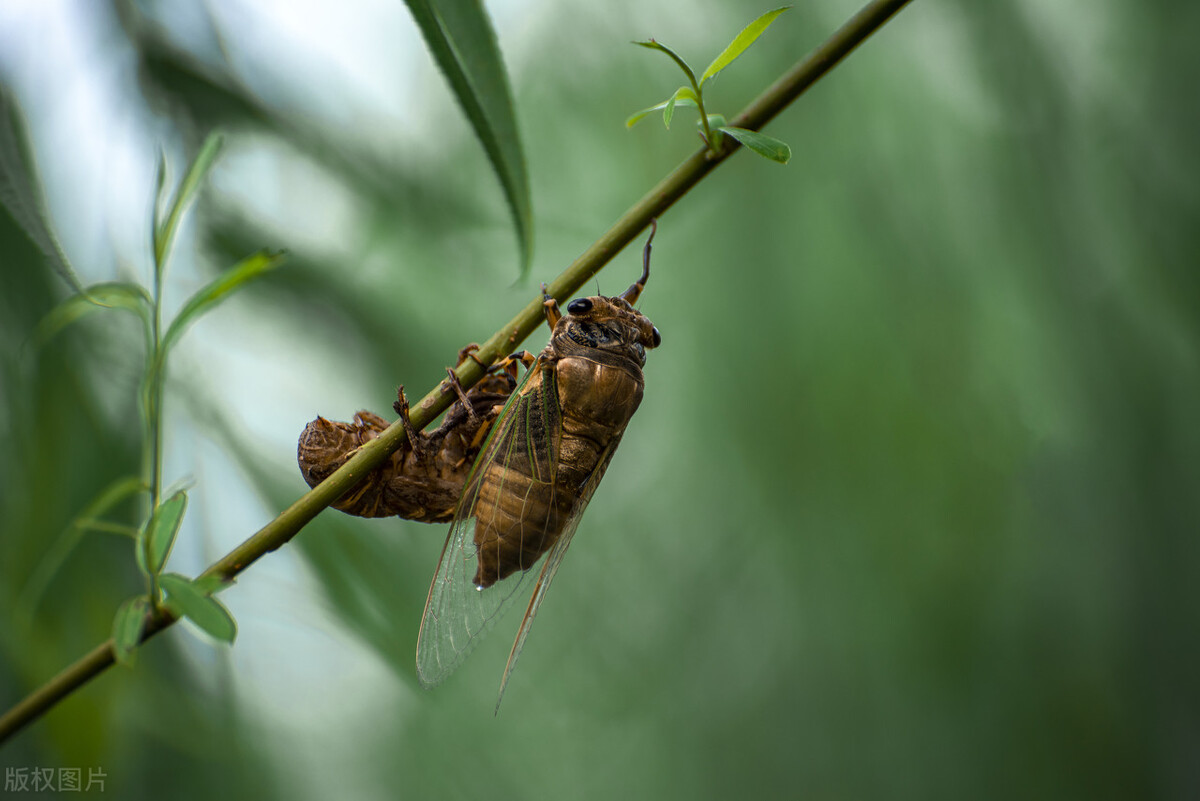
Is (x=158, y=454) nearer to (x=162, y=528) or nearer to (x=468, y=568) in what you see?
(x=162, y=528)

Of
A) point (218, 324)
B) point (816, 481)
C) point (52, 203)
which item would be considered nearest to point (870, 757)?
point (816, 481)

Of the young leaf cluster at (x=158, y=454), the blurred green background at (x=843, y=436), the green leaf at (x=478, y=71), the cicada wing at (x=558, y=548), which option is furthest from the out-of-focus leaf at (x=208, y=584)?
the blurred green background at (x=843, y=436)

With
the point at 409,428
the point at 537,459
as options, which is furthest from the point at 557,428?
the point at 409,428

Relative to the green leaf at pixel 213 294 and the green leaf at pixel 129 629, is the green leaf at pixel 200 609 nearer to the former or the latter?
the green leaf at pixel 129 629

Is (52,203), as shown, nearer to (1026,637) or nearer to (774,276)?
(774,276)

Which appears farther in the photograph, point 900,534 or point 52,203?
point 900,534

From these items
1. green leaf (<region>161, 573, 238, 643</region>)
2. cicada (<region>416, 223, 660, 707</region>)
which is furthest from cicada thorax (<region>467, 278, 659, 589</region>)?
green leaf (<region>161, 573, 238, 643</region>)

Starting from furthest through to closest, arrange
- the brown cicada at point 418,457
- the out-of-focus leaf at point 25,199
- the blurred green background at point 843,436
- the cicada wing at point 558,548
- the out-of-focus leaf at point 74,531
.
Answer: the blurred green background at point 843,436, the cicada wing at point 558,548, the brown cicada at point 418,457, the out-of-focus leaf at point 74,531, the out-of-focus leaf at point 25,199
